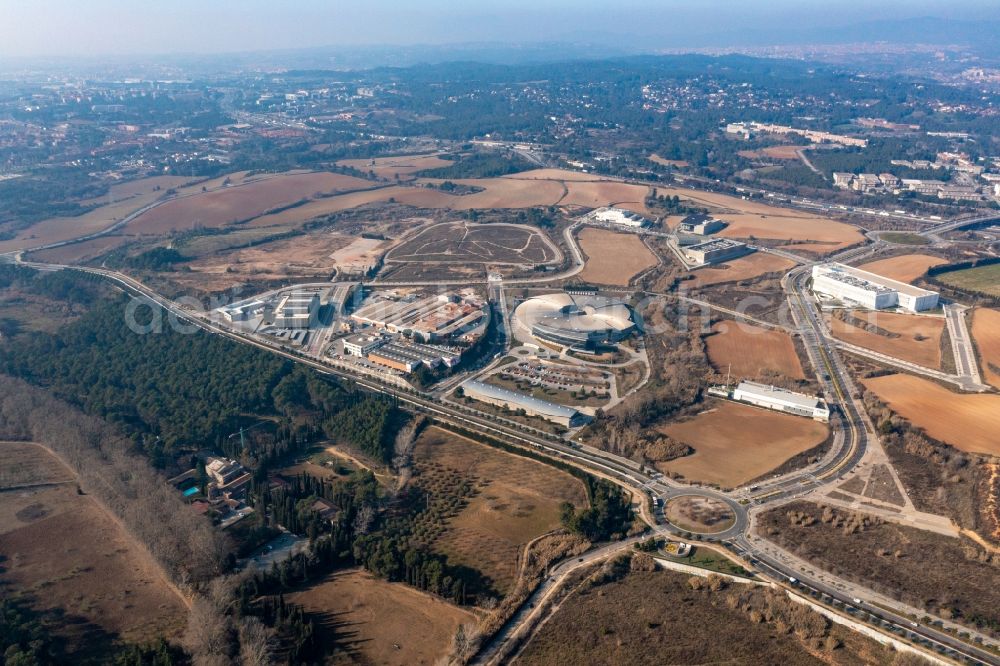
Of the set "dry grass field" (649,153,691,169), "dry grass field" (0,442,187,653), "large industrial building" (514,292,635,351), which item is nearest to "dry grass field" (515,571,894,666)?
"dry grass field" (0,442,187,653)

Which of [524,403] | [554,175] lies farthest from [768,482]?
[554,175]

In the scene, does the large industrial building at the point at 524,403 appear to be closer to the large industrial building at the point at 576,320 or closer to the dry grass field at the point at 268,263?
the large industrial building at the point at 576,320

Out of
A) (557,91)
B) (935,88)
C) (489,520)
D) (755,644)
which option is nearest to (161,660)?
(489,520)

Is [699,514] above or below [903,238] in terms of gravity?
below

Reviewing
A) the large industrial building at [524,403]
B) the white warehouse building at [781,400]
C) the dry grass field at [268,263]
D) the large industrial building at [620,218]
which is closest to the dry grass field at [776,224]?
the large industrial building at [620,218]

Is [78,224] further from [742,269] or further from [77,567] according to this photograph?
[742,269]
